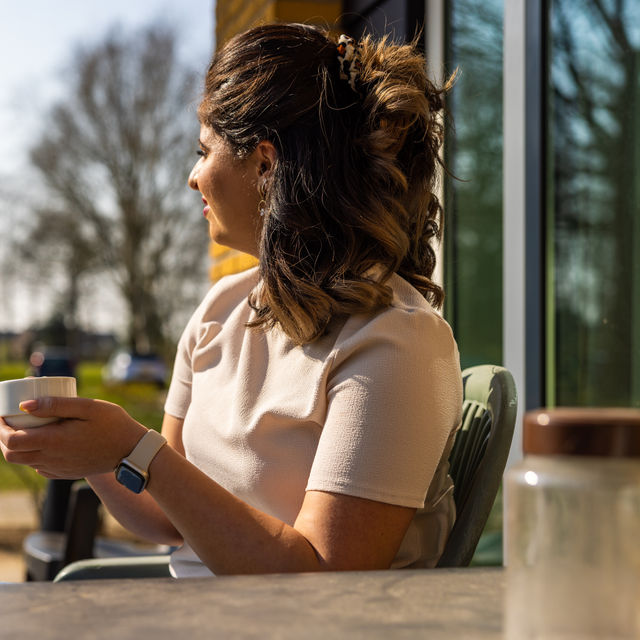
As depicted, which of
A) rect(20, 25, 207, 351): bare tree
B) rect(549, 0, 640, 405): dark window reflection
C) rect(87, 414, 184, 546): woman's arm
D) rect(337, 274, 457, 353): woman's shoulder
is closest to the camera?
rect(337, 274, 457, 353): woman's shoulder

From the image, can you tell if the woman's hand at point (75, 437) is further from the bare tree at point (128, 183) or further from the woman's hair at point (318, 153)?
the bare tree at point (128, 183)

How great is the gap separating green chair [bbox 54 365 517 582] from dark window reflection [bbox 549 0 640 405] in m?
0.60

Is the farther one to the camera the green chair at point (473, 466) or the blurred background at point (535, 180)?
the blurred background at point (535, 180)

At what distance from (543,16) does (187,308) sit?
6539mm

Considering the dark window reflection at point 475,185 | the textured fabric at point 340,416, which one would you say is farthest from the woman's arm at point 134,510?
the dark window reflection at point 475,185

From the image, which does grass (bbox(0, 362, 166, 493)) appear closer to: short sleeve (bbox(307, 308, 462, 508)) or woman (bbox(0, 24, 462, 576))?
woman (bbox(0, 24, 462, 576))

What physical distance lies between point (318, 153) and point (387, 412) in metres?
0.44

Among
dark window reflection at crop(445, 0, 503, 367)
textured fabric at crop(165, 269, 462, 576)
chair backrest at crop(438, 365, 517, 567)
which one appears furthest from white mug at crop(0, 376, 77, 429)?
dark window reflection at crop(445, 0, 503, 367)

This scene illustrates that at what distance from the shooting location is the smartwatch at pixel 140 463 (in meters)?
1.01

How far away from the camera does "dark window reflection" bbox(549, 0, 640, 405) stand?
1.77 metres

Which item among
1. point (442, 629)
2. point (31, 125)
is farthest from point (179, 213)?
point (442, 629)

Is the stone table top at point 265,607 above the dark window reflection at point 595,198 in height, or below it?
below

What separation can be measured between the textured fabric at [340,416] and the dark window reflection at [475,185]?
1.08m

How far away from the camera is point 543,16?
6.58ft
